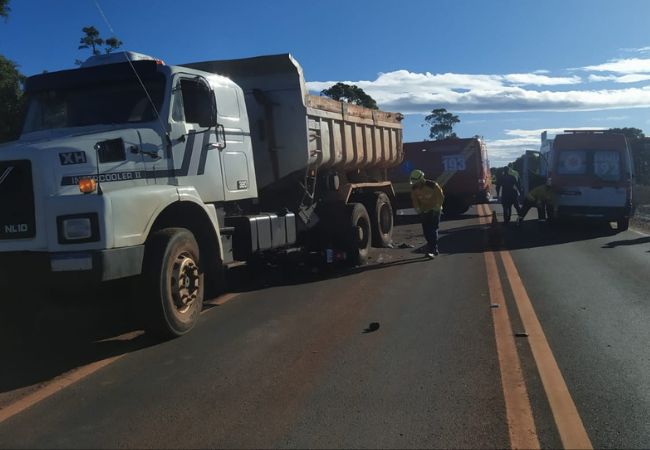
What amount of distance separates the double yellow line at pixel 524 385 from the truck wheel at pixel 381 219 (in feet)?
16.2

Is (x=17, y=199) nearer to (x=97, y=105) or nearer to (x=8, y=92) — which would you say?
(x=97, y=105)

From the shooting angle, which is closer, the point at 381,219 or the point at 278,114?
the point at 278,114

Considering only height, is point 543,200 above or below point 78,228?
below

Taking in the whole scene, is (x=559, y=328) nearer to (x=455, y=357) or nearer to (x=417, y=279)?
(x=455, y=357)

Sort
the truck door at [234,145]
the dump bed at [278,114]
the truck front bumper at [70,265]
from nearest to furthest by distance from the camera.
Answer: the truck front bumper at [70,265] < the truck door at [234,145] < the dump bed at [278,114]

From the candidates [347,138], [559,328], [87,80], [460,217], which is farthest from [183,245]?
[460,217]

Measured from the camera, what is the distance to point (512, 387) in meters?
4.61

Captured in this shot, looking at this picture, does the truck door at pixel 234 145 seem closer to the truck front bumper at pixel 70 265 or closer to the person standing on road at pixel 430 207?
the truck front bumper at pixel 70 265

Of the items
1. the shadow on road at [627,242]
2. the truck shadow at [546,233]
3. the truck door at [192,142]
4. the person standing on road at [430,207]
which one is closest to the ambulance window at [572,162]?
the truck shadow at [546,233]

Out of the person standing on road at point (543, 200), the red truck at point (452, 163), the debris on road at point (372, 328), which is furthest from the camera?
the red truck at point (452, 163)

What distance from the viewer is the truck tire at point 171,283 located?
5816 mm

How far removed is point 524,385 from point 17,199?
4557mm

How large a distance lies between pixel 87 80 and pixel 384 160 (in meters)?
8.44

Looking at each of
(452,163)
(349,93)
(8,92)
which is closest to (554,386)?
(452,163)
